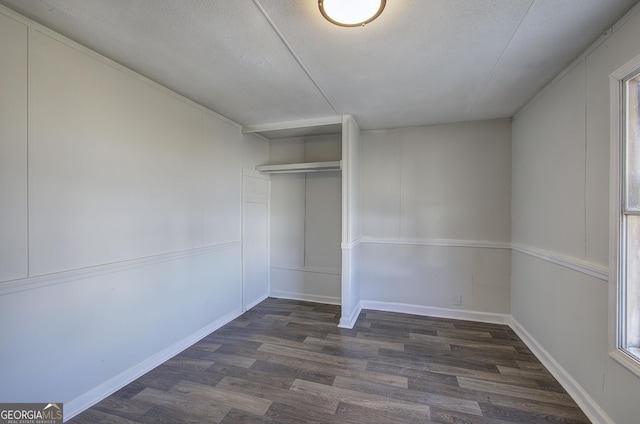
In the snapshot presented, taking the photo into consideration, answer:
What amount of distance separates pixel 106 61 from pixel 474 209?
3.91 meters

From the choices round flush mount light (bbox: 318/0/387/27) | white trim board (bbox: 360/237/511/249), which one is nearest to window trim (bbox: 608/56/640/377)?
round flush mount light (bbox: 318/0/387/27)

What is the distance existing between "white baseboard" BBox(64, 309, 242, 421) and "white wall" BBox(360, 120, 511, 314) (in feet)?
7.15

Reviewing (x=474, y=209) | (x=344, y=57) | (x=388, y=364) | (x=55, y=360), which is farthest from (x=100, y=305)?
(x=474, y=209)

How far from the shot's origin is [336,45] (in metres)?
1.77

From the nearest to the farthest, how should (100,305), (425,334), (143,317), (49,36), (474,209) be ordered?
(49,36) → (100,305) → (143,317) → (425,334) → (474,209)

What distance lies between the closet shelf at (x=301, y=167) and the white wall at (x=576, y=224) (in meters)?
2.05

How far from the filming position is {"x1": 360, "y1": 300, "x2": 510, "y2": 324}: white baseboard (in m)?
3.19

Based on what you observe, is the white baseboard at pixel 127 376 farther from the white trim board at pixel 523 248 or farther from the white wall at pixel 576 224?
the white wall at pixel 576 224

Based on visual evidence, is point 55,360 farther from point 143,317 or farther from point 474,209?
point 474,209

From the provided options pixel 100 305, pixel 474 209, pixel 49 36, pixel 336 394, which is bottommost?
pixel 336 394

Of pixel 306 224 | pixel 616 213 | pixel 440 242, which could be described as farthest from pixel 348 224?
pixel 616 213

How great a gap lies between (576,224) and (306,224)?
2914 millimetres

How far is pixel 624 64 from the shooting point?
Result: 1487 millimetres

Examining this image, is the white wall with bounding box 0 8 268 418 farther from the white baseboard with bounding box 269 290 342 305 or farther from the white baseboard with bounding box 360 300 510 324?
the white baseboard with bounding box 360 300 510 324
